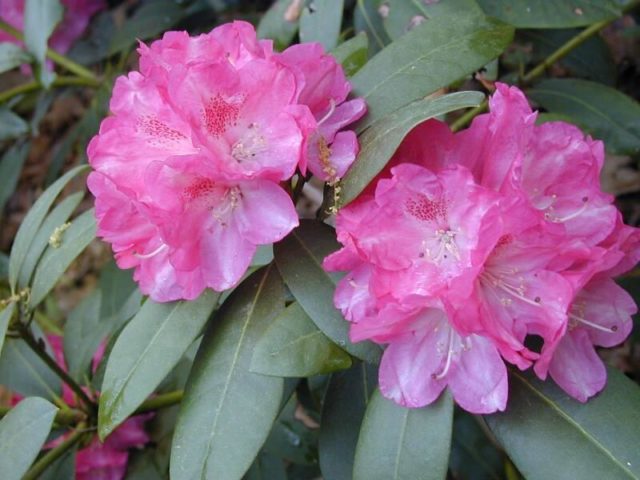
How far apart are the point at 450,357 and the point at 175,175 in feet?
1.10

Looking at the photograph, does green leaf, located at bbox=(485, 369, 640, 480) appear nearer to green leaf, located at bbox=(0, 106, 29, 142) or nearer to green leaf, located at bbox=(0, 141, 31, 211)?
green leaf, located at bbox=(0, 106, 29, 142)

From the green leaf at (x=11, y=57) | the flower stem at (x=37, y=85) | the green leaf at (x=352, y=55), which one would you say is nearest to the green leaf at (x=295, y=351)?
the green leaf at (x=352, y=55)

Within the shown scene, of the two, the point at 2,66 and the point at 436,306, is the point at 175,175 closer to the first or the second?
the point at 436,306

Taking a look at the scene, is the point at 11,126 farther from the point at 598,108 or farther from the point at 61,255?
the point at 598,108

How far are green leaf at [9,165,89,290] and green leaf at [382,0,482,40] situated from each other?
510mm

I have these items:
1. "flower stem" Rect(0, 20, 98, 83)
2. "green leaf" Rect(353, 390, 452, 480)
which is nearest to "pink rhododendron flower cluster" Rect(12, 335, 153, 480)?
"green leaf" Rect(353, 390, 452, 480)

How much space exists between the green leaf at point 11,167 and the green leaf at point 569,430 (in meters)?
1.66

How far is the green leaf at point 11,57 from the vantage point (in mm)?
1662

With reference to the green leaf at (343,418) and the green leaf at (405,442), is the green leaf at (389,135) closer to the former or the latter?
the green leaf at (405,442)

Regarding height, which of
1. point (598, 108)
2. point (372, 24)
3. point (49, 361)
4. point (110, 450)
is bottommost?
point (110, 450)

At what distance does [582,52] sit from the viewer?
171cm

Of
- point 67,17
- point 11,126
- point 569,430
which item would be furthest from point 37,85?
point 569,430

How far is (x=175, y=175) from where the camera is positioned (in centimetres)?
84

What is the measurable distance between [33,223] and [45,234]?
24 millimetres
